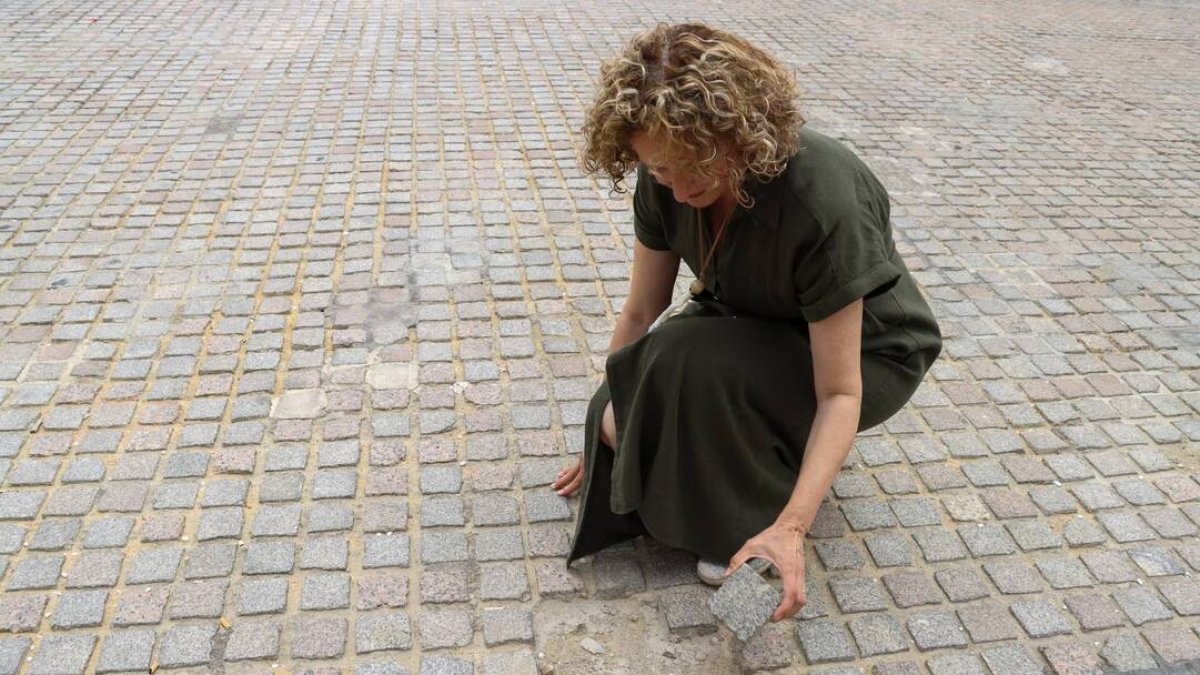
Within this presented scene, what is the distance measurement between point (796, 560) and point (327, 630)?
52.0 inches

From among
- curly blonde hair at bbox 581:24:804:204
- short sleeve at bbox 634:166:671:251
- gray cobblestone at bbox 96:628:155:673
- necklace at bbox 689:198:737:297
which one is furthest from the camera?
short sleeve at bbox 634:166:671:251

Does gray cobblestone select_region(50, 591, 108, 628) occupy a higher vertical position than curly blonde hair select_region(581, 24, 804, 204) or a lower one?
lower

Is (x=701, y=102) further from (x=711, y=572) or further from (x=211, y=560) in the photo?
(x=211, y=560)

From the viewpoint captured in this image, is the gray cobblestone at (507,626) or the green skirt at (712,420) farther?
the gray cobblestone at (507,626)

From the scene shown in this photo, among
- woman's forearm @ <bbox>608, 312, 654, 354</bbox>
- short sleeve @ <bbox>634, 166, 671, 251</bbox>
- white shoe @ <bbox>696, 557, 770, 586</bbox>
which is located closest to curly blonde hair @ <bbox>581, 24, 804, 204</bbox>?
short sleeve @ <bbox>634, 166, 671, 251</bbox>

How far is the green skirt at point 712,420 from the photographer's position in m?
2.56

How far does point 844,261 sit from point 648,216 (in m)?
0.64

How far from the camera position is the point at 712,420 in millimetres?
2570

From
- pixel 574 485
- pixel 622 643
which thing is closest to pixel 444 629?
pixel 622 643

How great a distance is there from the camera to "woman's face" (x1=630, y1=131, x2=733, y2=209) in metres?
2.14

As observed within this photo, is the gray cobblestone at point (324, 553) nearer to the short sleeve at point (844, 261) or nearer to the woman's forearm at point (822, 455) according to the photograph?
the woman's forearm at point (822, 455)

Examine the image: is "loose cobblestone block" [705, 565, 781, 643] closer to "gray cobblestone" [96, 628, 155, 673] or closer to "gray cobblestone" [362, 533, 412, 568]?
"gray cobblestone" [362, 533, 412, 568]

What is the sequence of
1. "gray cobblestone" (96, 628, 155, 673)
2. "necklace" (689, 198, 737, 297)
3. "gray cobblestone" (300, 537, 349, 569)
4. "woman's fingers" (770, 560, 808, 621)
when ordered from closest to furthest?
"woman's fingers" (770, 560, 808, 621) → "necklace" (689, 198, 737, 297) → "gray cobblestone" (96, 628, 155, 673) → "gray cobblestone" (300, 537, 349, 569)

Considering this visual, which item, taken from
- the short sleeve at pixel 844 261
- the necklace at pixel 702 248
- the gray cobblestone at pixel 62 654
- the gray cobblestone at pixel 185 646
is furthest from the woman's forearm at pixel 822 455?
the gray cobblestone at pixel 62 654
